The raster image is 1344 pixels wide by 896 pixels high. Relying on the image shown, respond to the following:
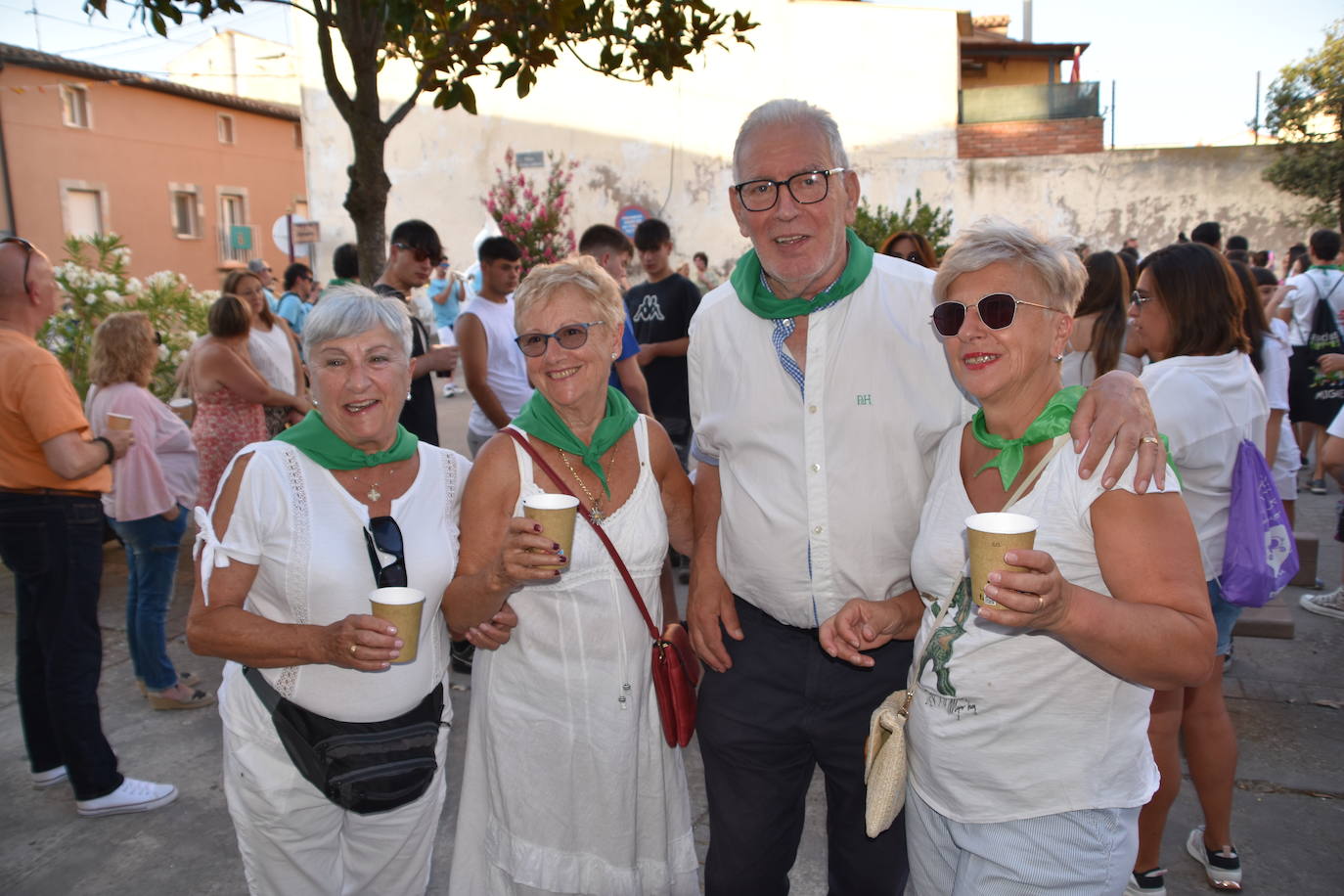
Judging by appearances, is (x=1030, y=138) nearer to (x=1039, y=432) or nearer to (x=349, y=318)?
(x=1039, y=432)

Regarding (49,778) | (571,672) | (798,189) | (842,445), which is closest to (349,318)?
(571,672)

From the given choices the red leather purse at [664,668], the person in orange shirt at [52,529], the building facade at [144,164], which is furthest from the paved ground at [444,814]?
the building facade at [144,164]

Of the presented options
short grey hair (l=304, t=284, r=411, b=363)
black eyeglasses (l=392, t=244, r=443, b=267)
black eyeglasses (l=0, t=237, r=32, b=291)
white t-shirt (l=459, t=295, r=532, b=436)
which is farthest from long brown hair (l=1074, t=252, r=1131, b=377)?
black eyeglasses (l=0, t=237, r=32, b=291)

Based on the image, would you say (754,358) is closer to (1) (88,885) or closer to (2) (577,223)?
(1) (88,885)

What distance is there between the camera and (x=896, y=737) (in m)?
2.02

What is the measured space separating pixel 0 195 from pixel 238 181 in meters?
8.52

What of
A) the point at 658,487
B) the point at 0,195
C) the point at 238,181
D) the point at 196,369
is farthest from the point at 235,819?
the point at 238,181

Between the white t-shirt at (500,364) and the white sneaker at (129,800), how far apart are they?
107 inches

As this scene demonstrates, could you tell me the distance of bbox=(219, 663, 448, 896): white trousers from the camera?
92.1 inches

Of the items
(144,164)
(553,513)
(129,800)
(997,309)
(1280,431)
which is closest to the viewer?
(997,309)

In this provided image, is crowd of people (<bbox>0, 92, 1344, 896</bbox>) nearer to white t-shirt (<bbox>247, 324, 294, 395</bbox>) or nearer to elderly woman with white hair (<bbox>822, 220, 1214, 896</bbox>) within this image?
elderly woman with white hair (<bbox>822, 220, 1214, 896</bbox>)

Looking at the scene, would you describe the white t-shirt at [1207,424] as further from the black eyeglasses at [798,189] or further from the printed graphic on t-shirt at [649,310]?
the printed graphic on t-shirt at [649,310]

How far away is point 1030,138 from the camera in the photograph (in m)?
19.7

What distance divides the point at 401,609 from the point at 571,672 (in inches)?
23.9
